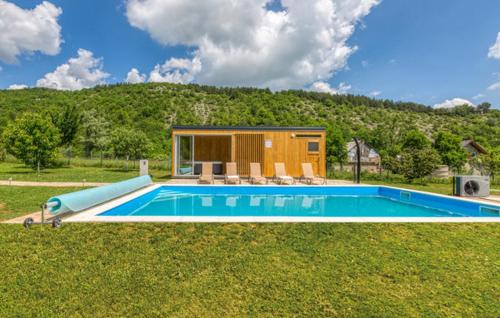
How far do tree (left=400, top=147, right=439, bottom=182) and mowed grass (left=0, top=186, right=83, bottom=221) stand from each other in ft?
46.2

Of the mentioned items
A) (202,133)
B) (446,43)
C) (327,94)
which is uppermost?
(327,94)

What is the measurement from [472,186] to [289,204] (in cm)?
563

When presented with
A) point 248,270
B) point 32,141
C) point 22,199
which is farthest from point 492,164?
point 32,141

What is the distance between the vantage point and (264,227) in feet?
13.0

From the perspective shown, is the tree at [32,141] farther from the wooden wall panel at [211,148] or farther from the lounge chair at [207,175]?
the lounge chair at [207,175]

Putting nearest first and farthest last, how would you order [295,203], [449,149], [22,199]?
[22,199], [295,203], [449,149]

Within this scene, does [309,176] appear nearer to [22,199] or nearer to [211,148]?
[211,148]

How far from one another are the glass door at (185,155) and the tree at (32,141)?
732 centimetres

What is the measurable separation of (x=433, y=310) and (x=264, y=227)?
2.24 meters

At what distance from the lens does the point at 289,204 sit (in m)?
7.03

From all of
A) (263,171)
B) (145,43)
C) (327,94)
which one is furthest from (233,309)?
(327,94)

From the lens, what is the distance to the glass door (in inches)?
464

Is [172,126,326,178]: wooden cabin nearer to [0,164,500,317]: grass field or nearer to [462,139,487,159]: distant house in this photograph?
[0,164,500,317]: grass field

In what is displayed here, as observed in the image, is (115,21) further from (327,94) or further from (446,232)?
(327,94)
